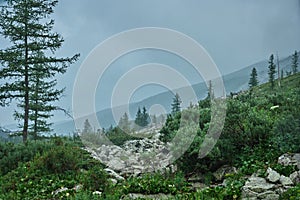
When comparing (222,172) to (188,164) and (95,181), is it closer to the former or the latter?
(188,164)

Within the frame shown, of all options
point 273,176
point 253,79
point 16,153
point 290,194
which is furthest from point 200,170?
point 253,79

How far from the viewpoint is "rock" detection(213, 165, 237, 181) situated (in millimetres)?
7885

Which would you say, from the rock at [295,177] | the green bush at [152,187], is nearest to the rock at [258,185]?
the rock at [295,177]

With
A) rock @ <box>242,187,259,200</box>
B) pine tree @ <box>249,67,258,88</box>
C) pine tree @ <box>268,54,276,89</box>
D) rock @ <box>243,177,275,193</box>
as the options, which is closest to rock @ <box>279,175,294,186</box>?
rock @ <box>243,177,275,193</box>

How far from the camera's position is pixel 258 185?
554cm

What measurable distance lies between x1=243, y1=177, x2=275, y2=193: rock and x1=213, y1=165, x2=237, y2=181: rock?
2.04 meters

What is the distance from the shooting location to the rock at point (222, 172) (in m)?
7.89

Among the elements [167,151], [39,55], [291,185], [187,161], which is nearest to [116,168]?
[167,151]

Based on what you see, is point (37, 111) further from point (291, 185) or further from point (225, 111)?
point (291, 185)

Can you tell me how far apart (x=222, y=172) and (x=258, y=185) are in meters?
2.58

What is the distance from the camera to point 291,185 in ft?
18.3

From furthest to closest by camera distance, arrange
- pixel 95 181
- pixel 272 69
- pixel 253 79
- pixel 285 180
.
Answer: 1. pixel 253 79
2. pixel 272 69
3. pixel 95 181
4. pixel 285 180

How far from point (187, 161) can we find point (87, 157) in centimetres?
274

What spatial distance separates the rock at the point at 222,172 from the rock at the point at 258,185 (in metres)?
2.04
